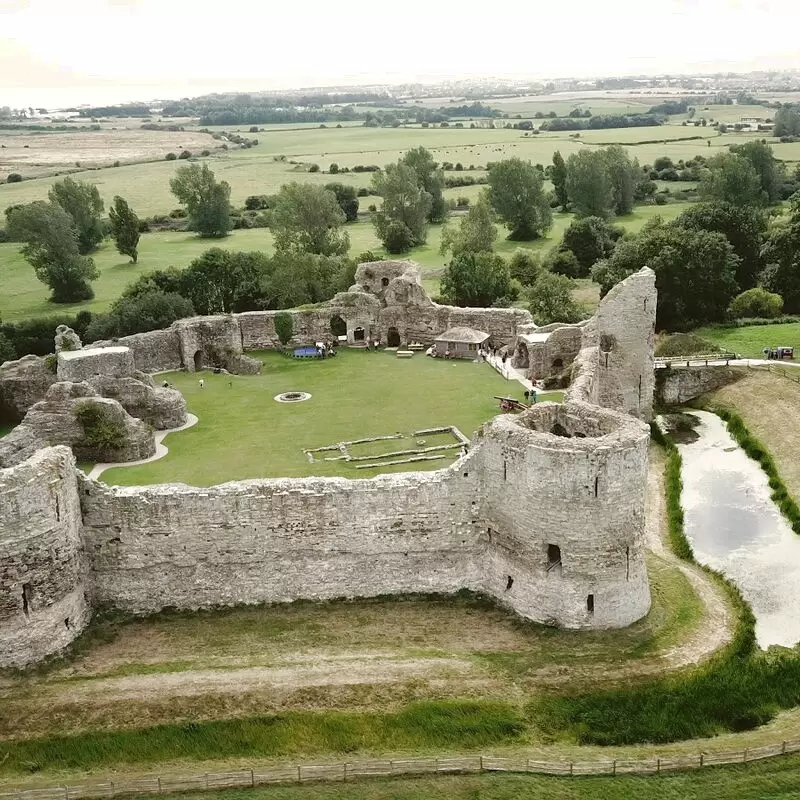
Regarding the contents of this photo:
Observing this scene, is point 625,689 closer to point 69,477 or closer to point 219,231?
point 69,477

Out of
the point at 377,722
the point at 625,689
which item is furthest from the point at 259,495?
the point at 625,689

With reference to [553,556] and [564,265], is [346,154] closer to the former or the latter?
[564,265]

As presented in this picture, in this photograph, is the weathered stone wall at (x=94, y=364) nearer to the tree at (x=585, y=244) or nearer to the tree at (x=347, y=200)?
the tree at (x=585, y=244)

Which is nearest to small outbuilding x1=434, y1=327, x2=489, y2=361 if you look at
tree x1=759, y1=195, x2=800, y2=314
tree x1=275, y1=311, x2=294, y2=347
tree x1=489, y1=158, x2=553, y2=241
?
tree x1=275, y1=311, x2=294, y2=347

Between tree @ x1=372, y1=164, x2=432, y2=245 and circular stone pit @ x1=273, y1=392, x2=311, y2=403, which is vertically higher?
tree @ x1=372, y1=164, x2=432, y2=245

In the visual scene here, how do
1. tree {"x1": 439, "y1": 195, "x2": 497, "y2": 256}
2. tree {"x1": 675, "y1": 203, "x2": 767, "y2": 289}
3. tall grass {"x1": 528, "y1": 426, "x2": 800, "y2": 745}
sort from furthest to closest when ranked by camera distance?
tree {"x1": 439, "y1": 195, "x2": 497, "y2": 256} < tree {"x1": 675, "y1": 203, "x2": 767, "y2": 289} < tall grass {"x1": 528, "y1": 426, "x2": 800, "y2": 745}

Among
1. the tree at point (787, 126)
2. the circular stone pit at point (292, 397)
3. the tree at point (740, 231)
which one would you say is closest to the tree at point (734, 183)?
the tree at point (740, 231)

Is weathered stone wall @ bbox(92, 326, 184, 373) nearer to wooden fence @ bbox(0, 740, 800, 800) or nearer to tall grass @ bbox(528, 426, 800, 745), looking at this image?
wooden fence @ bbox(0, 740, 800, 800)

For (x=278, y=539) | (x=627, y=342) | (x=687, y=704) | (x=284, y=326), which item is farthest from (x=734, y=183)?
(x=278, y=539)
